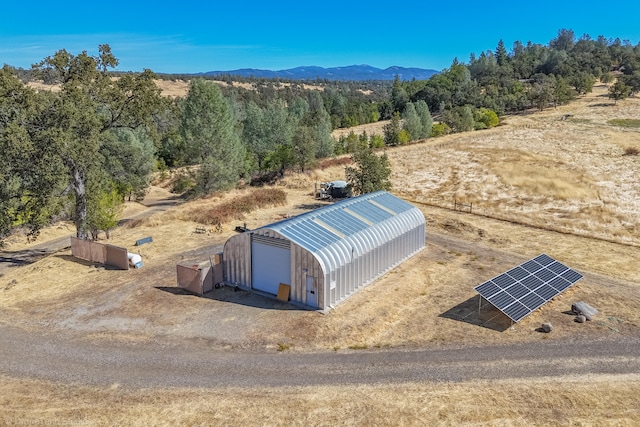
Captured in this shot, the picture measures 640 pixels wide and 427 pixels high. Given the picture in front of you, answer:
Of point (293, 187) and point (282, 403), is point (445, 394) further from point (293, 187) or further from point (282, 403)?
point (293, 187)

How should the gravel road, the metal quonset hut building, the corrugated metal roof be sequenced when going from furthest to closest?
1. the corrugated metal roof
2. the metal quonset hut building
3. the gravel road

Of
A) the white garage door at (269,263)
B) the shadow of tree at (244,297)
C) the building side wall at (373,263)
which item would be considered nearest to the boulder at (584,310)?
the building side wall at (373,263)

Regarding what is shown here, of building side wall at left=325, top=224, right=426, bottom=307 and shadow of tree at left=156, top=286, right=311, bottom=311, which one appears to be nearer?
shadow of tree at left=156, top=286, right=311, bottom=311

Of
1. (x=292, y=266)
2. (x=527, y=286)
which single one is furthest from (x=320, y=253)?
(x=527, y=286)

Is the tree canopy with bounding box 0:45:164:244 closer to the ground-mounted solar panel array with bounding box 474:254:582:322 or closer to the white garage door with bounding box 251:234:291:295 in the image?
the white garage door with bounding box 251:234:291:295

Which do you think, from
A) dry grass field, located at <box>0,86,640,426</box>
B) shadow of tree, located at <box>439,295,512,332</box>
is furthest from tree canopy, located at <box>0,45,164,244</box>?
shadow of tree, located at <box>439,295,512,332</box>

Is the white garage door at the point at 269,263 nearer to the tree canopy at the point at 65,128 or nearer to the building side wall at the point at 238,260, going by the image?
the building side wall at the point at 238,260
